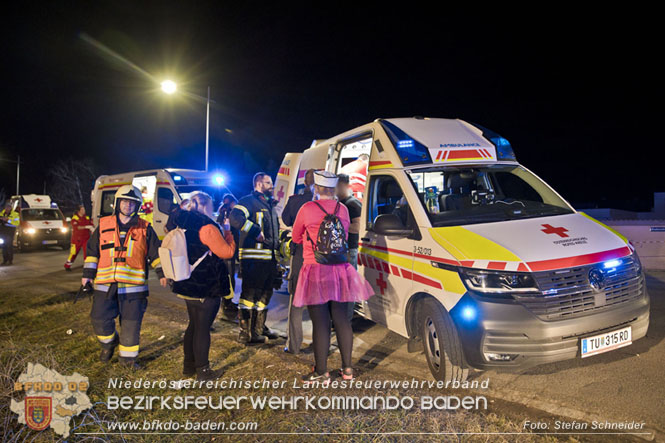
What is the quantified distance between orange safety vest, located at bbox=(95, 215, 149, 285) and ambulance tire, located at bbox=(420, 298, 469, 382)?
9.31 feet

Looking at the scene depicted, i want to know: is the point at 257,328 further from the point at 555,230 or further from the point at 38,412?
the point at 555,230

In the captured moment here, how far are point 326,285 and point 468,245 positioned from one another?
125 cm

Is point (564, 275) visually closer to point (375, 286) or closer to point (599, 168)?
point (375, 286)

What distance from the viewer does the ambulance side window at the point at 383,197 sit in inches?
194

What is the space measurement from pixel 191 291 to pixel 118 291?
102 centimetres

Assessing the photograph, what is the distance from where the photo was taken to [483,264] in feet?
11.5

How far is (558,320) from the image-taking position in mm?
3377

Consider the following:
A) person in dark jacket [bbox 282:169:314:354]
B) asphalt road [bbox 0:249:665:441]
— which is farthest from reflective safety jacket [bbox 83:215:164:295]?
asphalt road [bbox 0:249:665:441]

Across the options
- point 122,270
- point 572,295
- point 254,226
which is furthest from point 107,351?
point 572,295

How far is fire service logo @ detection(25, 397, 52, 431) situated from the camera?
10.6 feet

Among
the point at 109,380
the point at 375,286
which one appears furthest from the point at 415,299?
the point at 109,380

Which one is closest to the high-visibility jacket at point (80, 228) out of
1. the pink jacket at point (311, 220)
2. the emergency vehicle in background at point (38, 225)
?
the emergency vehicle in background at point (38, 225)

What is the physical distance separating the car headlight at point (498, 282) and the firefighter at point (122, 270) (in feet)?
10.1

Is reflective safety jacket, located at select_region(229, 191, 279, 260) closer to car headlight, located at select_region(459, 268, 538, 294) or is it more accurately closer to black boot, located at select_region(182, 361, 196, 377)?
black boot, located at select_region(182, 361, 196, 377)
